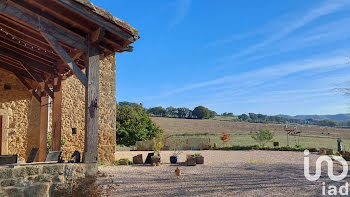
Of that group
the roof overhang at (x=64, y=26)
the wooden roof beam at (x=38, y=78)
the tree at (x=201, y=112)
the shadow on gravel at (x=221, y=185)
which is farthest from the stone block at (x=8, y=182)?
the tree at (x=201, y=112)

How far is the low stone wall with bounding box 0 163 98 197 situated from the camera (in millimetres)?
4531

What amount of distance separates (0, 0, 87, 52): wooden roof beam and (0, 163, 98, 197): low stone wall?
2242 millimetres

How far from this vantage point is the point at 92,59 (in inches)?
216

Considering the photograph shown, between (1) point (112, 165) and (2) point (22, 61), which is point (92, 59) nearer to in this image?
(2) point (22, 61)

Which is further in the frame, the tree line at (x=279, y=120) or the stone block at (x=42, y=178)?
the tree line at (x=279, y=120)

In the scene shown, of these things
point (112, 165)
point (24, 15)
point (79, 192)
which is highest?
point (24, 15)

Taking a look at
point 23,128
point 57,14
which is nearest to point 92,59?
point 57,14

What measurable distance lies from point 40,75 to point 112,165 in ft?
17.8

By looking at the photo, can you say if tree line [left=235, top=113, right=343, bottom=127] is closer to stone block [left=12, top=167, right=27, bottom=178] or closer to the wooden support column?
the wooden support column

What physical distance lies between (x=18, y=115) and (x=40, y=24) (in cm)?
618

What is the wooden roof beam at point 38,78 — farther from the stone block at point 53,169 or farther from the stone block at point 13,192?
the stone block at point 13,192

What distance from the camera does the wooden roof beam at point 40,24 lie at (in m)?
4.64

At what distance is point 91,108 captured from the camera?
536 cm

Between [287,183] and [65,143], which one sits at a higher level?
[65,143]
